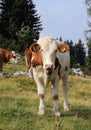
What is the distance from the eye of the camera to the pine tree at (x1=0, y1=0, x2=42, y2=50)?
70.8 m

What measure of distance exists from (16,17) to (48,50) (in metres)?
59.6

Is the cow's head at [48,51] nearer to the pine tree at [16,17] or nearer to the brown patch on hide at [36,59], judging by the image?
the brown patch on hide at [36,59]

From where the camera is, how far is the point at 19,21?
7312 cm

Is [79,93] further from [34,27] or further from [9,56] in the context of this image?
[34,27]

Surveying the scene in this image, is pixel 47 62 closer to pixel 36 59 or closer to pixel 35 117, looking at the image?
pixel 36 59

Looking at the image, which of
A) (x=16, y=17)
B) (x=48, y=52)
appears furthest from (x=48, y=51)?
(x=16, y=17)

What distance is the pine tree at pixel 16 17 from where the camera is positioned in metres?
70.8

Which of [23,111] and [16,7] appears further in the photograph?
[16,7]

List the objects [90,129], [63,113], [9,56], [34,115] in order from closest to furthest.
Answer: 1. [90,129]
2. [34,115]
3. [63,113]
4. [9,56]

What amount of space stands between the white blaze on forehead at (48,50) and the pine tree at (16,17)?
5570 centimetres

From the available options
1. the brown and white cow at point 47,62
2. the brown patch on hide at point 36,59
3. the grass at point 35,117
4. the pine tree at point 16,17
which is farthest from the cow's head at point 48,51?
the pine tree at point 16,17

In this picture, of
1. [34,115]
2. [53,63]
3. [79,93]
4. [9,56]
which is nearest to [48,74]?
[53,63]

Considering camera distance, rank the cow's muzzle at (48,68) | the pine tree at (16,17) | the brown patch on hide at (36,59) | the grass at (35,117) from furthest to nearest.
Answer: the pine tree at (16,17), the brown patch on hide at (36,59), the cow's muzzle at (48,68), the grass at (35,117)

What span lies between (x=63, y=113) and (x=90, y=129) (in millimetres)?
2040
